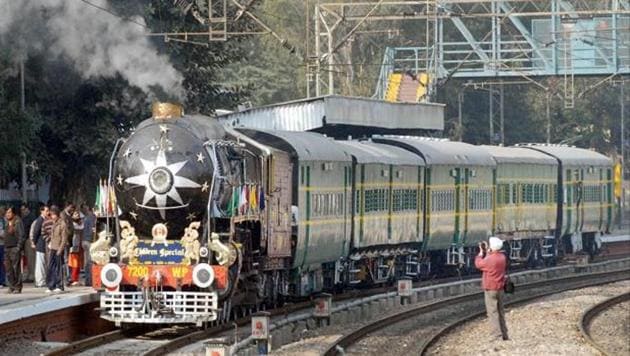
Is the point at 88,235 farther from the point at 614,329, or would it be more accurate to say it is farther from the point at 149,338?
the point at 614,329

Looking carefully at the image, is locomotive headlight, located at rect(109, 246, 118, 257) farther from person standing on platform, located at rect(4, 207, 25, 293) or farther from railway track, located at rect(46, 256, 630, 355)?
person standing on platform, located at rect(4, 207, 25, 293)

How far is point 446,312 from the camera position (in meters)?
30.1

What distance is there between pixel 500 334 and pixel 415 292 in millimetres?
8437

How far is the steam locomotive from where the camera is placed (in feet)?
73.8

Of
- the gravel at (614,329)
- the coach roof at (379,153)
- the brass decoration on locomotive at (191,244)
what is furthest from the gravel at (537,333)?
the coach roof at (379,153)

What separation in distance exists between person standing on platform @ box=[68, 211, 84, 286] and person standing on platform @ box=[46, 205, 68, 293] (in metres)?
1.45

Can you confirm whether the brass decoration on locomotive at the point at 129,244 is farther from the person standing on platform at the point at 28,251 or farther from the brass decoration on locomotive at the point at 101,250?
the person standing on platform at the point at 28,251

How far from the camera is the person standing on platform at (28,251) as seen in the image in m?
28.8

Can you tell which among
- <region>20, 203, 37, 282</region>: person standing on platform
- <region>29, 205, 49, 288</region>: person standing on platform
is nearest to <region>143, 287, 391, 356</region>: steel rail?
<region>29, 205, 49, 288</region>: person standing on platform

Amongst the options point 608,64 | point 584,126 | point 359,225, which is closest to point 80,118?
point 359,225

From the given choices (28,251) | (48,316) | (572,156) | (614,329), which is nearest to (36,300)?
(48,316)

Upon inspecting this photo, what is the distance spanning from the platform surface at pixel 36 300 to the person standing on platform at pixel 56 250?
22cm

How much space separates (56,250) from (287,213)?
3857mm

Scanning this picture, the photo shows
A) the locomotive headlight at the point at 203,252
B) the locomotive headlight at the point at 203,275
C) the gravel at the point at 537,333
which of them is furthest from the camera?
the gravel at the point at 537,333
